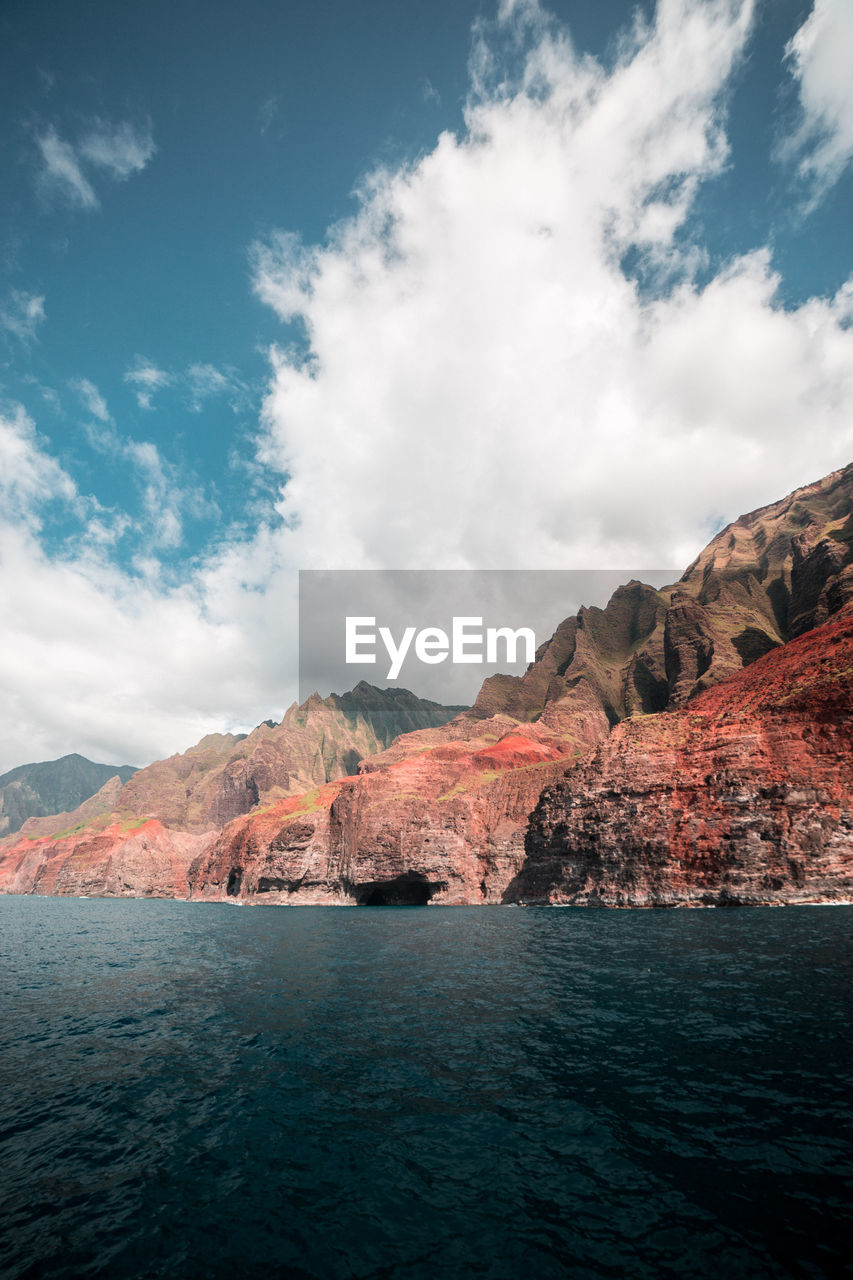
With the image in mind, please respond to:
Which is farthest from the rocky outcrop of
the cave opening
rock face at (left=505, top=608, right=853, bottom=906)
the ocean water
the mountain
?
the ocean water

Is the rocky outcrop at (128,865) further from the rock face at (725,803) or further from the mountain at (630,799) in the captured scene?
the rock face at (725,803)

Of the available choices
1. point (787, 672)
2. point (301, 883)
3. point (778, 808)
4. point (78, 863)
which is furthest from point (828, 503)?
point (78, 863)

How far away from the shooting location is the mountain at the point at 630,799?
5856cm

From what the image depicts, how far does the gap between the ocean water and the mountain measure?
36.4m

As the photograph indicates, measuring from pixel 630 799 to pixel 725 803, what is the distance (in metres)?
11.9

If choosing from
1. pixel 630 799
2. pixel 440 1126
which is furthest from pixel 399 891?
pixel 440 1126

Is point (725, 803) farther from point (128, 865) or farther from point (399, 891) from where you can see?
point (128, 865)

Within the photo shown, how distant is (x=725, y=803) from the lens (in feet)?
201

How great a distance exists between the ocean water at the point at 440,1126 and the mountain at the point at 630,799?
36.4 m

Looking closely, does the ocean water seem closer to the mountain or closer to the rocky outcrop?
the mountain

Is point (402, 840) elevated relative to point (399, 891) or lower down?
elevated

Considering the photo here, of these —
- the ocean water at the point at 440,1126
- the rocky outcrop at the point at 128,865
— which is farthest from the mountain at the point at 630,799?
the ocean water at the point at 440,1126

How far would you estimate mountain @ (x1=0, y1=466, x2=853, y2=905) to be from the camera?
192ft

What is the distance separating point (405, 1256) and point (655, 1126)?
22.4 feet
